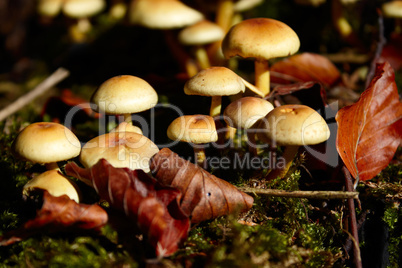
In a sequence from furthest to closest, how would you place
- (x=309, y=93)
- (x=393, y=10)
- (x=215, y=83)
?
(x=393, y=10) → (x=309, y=93) → (x=215, y=83)

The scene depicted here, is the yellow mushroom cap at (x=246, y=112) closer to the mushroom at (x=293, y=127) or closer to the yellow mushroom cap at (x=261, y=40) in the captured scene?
Answer: the mushroom at (x=293, y=127)

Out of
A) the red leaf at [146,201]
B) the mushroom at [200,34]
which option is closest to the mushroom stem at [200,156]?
the red leaf at [146,201]

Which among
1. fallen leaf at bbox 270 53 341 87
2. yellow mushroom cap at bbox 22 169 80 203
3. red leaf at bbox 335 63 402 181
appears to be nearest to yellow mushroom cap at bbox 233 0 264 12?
fallen leaf at bbox 270 53 341 87

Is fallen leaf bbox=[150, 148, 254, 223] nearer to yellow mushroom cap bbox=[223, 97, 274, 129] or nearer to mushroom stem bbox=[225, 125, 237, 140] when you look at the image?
yellow mushroom cap bbox=[223, 97, 274, 129]

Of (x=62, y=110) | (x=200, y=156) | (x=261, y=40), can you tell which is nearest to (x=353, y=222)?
(x=200, y=156)

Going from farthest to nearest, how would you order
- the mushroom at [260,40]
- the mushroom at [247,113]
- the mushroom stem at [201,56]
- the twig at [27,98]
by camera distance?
the mushroom stem at [201,56] → the twig at [27,98] → the mushroom at [260,40] → the mushroom at [247,113]

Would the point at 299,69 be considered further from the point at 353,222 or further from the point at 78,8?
the point at 78,8

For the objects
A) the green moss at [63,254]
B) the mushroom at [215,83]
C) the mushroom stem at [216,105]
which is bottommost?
the green moss at [63,254]
